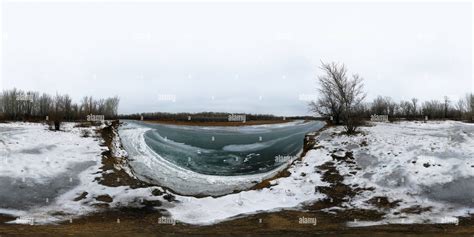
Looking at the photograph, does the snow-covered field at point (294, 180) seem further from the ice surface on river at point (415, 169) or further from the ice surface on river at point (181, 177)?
the ice surface on river at point (181, 177)

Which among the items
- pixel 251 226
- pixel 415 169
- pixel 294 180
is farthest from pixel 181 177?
pixel 415 169

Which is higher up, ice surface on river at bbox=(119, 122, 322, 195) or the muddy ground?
ice surface on river at bbox=(119, 122, 322, 195)

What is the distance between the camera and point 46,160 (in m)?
22.1

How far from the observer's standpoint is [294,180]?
21.1 meters

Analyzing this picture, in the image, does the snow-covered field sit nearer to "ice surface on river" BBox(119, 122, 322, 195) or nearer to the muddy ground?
the muddy ground

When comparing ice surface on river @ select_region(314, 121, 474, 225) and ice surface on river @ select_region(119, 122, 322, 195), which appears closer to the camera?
ice surface on river @ select_region(314, 121, 474, 225)

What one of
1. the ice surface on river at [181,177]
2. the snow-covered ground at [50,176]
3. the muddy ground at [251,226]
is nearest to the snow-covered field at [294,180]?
the snow-covered ground at [50,176]

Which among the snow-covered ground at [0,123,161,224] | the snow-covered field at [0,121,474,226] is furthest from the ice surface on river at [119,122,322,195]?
the snow-covered ground at [0,123,161,224]

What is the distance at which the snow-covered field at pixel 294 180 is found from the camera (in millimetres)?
16938

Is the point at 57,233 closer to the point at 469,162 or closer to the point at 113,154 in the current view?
the point at 113,154

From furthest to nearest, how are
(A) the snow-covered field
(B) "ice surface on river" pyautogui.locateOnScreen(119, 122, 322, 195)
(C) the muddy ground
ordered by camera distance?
1. (B) "ice surface on river" pyautogui.locateOnScreen(119, 122, 322, 195)
2. (A) the snow-covered field
3. (C) the muddy ground

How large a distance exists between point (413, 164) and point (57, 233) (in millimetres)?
18921

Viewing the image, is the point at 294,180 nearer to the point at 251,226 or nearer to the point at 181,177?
the point at 251,226

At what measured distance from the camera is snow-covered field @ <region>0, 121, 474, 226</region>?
55.6 ft
